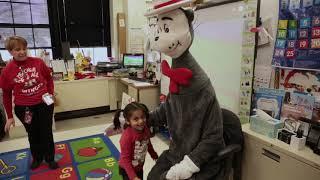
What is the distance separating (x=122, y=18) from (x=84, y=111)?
5.94 ft

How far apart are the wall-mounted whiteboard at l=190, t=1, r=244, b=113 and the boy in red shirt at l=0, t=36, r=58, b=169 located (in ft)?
5.15

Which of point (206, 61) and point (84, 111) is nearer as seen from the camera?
point (206, 61)

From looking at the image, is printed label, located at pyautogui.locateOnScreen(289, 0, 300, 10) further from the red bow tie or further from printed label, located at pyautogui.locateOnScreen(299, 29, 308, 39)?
the red bow tie

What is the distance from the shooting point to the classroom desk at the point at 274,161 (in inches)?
49.3

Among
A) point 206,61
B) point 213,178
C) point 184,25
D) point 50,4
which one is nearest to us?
point 184,25

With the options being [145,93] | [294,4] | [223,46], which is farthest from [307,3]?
[145,93]

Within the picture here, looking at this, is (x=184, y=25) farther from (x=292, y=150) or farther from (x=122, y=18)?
(x=122, y=18)

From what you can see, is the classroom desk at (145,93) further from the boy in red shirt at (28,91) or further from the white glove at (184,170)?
the white glove at (184,170)

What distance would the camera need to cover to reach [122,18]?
435cm

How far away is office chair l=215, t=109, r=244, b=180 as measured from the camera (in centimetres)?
140

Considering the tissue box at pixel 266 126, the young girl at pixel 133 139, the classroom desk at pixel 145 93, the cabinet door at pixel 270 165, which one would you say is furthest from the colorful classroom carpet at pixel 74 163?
the tissue box at pixel 266 126

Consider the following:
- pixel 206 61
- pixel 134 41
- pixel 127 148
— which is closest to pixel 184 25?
pixel 127 148

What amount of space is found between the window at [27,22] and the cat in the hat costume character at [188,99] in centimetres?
362

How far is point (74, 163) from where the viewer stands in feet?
8.49
